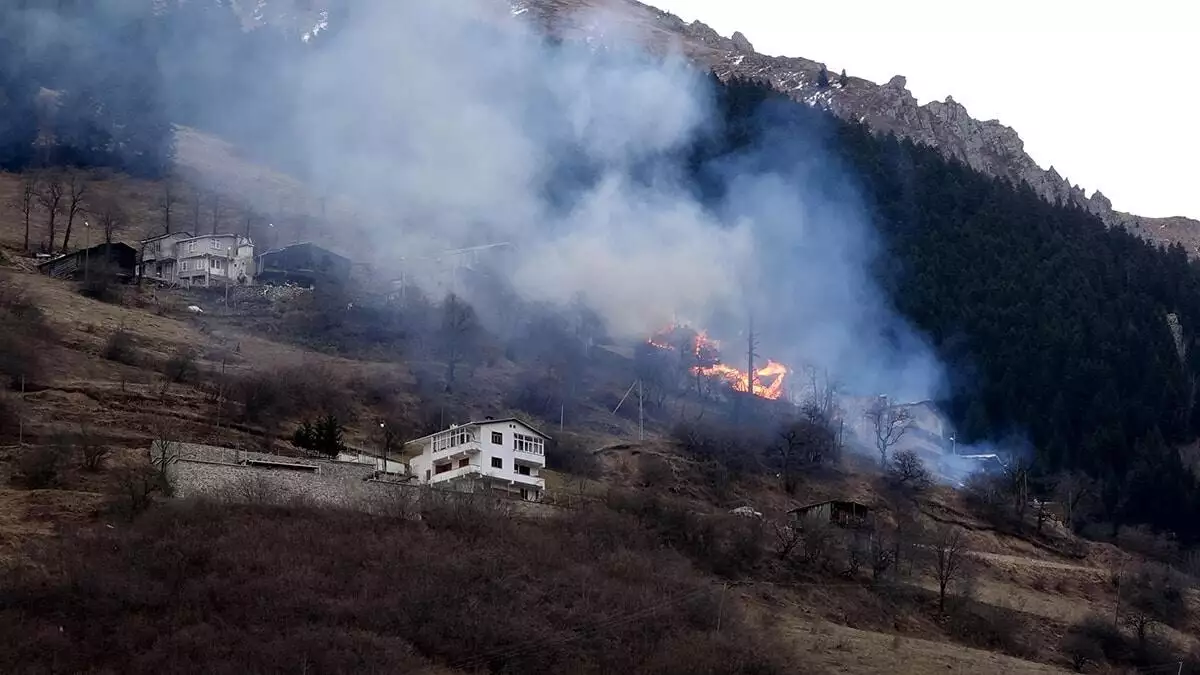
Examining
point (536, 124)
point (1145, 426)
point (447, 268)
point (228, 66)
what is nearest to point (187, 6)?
point (228, 66)

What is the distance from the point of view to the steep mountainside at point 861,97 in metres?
149

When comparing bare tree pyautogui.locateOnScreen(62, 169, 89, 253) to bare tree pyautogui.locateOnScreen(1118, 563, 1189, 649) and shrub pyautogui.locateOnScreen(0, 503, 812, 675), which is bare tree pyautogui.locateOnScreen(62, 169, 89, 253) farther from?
bare tree pyautogui.locateOnScreen(1118, 563, 1189, 649)

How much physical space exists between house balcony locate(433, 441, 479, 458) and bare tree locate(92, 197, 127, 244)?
4263 centimetres

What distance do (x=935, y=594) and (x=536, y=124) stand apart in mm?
68156

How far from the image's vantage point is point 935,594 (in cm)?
5638

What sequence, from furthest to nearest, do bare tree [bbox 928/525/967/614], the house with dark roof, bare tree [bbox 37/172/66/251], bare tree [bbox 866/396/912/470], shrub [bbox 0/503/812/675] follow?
bare tree [bbox 37/172/66/251] < bare tree [bbox 866/396/912/470] < the house with dark roof < bare tree [bbox 928/525/967/614] < shrub [bbox 0/503/812/675]

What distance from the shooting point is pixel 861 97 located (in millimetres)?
156250

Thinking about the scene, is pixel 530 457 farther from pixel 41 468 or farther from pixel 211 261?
pixel 211 261

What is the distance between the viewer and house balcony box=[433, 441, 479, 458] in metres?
58.3

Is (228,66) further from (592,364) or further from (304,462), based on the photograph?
(304,462)

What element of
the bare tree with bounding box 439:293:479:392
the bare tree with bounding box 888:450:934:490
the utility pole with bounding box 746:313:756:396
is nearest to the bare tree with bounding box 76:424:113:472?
the bare tree with bounding box 439:293:479:392

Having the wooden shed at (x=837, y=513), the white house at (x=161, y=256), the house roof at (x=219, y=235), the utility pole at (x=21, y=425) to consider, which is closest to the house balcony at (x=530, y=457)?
the wooden shed at (x=837, y=513)

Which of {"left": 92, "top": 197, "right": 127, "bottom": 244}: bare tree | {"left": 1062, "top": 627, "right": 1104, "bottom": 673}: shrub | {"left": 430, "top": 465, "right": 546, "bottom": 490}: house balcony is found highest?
{"left": 92, "top": 197, "right": 127, "bottom": 244}: bare tree

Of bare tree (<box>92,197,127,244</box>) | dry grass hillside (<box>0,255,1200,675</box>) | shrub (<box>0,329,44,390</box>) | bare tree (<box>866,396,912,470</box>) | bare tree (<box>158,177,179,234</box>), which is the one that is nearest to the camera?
dry grass hillside (<box>0,255,1200,675</box>)
